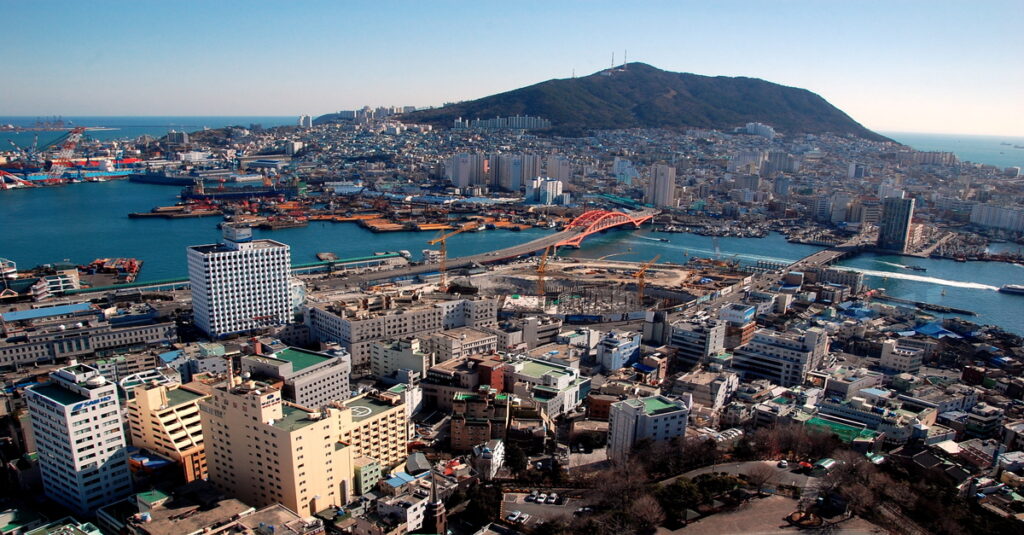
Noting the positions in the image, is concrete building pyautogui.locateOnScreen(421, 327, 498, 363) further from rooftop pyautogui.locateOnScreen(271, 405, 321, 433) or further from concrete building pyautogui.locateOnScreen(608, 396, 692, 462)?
rooftop pyautogui.locateOnScreen(271, 405, 321, 433)

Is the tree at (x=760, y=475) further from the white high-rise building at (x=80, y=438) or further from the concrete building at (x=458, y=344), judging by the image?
the white high-rise building at (x=80, y=438)

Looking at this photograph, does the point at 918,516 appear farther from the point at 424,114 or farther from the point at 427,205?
the point at 424,114

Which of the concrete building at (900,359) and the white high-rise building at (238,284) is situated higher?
the white high-rise building at (238,284)

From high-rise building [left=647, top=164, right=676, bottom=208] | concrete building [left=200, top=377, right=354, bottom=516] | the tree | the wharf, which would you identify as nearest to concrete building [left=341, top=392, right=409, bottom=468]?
concrete building [left=200, top=377, right=354, bottom=516]

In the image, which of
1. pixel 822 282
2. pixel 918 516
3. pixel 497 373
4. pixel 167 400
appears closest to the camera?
pixel 918 516

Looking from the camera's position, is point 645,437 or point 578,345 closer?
point 645,437

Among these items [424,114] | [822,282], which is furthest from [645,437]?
[424,114]

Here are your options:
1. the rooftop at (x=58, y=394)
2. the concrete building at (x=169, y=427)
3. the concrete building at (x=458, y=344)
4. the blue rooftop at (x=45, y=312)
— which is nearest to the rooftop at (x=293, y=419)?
the concrete building at (x=169, y=427)
